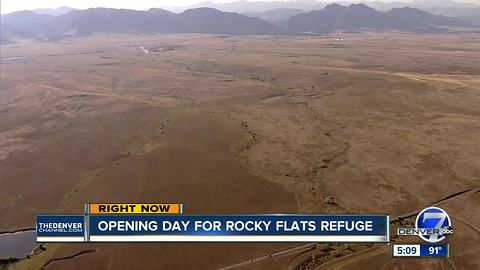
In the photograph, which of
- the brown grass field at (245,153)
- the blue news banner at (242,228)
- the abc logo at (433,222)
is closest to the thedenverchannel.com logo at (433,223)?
the abc logo at (433,222)

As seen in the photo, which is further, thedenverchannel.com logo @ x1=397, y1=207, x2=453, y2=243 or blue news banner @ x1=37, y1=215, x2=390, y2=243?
blue news banner @ x1=37, y1=215, x2=390, y2=243

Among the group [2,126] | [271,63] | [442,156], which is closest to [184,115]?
[2,126]

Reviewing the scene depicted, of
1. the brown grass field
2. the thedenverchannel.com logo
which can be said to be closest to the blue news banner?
the thedenverchannel.com logo

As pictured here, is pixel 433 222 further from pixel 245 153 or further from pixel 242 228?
pixel 245 153

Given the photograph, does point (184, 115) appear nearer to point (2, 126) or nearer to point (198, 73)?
point (2, 126)

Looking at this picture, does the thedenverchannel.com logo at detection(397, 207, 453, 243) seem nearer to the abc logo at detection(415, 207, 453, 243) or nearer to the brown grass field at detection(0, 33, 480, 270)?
the abc logo at detection(415, 207, 453, 243)

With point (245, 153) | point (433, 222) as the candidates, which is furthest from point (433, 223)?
point (245, 153)
